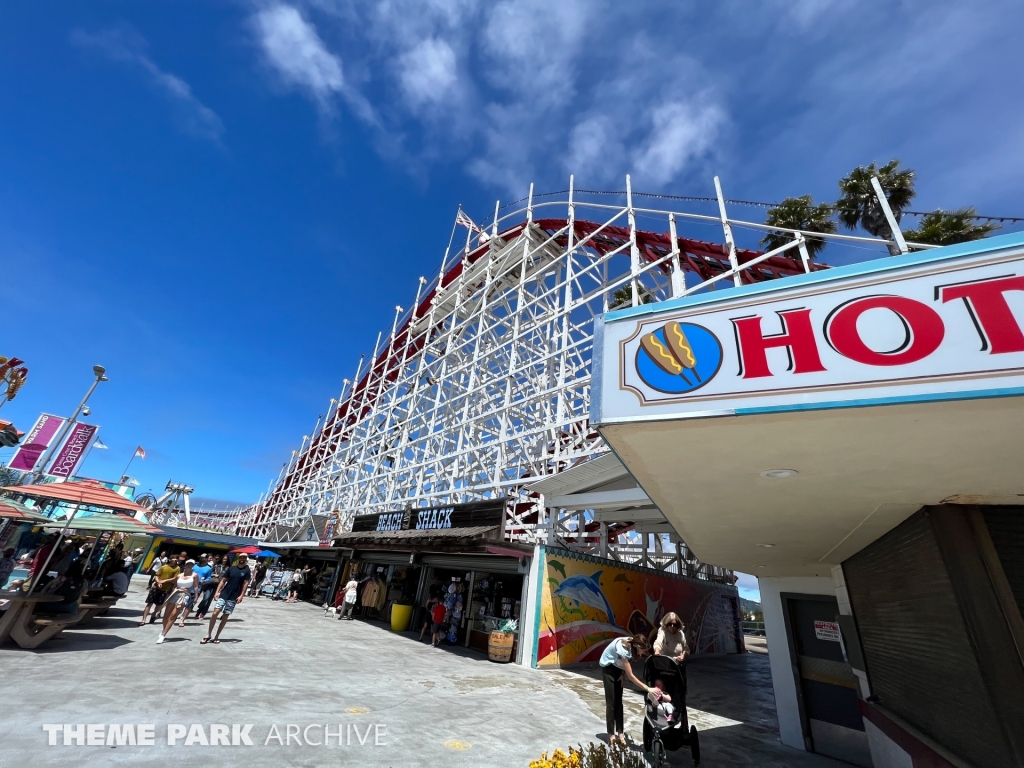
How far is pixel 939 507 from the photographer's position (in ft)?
11.1

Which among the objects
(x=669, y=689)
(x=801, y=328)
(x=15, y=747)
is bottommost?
(x=15, y=747)

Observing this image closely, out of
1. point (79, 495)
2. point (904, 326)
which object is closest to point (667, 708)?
point (904, 326)

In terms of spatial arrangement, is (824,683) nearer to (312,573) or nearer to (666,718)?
(666,718)

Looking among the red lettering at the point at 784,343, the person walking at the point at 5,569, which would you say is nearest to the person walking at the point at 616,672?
the red lettering at the point at 784,343

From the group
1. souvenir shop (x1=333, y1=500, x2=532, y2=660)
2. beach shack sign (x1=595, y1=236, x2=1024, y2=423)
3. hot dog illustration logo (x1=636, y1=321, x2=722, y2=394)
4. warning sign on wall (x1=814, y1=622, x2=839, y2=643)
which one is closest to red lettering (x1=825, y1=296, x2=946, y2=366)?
beach shack sign (x1=595, y1=236, x2=1024, y2=423)

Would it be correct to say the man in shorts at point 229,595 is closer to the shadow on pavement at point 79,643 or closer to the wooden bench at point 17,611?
the shadow on pavement at point 79,643

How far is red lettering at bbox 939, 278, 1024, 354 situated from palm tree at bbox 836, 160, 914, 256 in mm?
16994

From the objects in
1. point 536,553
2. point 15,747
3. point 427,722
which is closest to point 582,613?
point 536,553

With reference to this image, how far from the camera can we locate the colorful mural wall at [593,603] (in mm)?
10305

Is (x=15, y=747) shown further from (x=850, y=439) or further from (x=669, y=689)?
(x=850, y=439)

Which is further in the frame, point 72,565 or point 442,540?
point 442,540

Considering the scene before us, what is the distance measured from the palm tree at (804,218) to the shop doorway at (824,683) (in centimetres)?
1362

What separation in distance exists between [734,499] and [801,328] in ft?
5.48

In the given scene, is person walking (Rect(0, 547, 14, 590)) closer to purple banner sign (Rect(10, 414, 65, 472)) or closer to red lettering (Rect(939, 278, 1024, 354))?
purple banner sign (Rect(10, 414, 65, 472))
